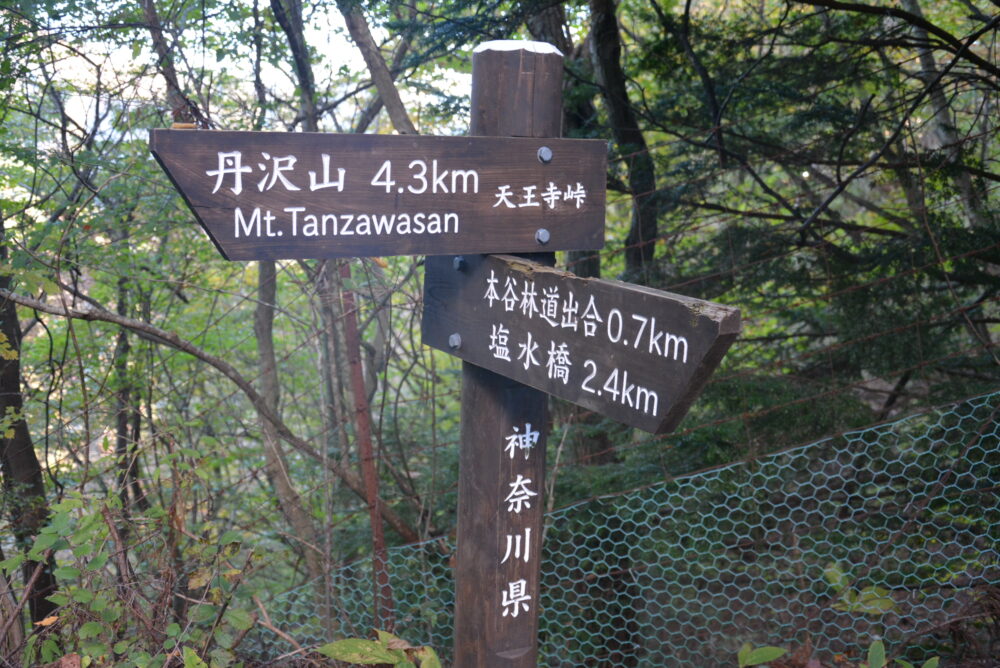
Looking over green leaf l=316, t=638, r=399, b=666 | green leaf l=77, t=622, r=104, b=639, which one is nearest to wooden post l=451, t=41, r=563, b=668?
green leaf l=316, t=638, r=399, b=666

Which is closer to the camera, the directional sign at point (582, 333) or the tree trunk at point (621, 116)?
the directional sign at point (582, 333)

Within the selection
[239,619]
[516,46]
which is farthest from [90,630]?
[516,46]

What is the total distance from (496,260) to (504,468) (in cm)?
57

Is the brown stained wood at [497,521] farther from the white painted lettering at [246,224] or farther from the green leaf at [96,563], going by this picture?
the green leaf at [96,563]

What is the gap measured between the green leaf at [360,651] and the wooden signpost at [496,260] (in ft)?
0.76

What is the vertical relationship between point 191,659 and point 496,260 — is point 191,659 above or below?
below

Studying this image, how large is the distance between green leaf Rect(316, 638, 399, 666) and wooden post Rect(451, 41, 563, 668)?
0.25m

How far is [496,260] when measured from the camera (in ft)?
6.79

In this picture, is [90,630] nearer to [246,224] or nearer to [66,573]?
[66,573]

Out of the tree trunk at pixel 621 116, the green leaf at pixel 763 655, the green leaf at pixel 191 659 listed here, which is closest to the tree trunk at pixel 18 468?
the green leaf at pixel 191 659

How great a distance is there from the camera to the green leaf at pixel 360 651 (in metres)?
2.28

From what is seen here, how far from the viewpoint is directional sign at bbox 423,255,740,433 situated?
1.51m

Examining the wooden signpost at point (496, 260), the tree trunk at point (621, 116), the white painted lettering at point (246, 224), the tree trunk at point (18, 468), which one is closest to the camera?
the wooden signpost at point (496, 260)

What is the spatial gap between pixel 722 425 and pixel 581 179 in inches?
88.8
